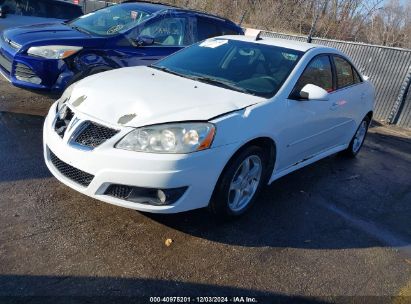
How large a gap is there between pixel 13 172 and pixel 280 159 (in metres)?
2.64

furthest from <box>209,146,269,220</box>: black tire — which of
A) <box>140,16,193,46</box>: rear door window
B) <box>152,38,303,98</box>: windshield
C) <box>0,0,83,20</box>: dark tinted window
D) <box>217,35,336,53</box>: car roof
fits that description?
<box>0,0,83,20</box>: dark tinted window

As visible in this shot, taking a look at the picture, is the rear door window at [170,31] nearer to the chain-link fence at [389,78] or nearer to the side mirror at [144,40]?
the side mirror at [144,40]

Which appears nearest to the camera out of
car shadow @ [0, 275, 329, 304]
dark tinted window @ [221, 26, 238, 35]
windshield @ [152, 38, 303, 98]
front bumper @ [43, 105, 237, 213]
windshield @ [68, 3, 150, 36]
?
car shadow @ [0, 275, 329, 304]

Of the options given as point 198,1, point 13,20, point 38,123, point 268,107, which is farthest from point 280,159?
point 198,1

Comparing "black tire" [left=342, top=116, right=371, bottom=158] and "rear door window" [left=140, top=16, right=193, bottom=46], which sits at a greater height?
"rear door window" [left=140, top=16, right=193, bottom=46]

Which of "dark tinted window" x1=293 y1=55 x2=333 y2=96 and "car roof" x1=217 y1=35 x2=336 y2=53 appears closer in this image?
"dark tinted window" x1=293 y1=55 x2=333 y2=96

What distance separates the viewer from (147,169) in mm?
3215

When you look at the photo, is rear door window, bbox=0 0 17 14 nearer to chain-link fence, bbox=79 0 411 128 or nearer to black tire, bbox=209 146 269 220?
black tire, bbox=209 146 269 220

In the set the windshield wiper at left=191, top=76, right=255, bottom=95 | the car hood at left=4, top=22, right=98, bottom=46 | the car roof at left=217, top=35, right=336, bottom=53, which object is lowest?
the car hood at left=4, top=22, right=98, bottom=46

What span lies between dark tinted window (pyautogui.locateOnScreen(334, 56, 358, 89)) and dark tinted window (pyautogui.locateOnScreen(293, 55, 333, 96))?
22 cm

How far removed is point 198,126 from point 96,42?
11.4ft

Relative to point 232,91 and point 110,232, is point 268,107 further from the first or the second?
point 110,232

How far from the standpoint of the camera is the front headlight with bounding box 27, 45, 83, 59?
19.0 ft

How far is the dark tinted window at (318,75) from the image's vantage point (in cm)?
445
